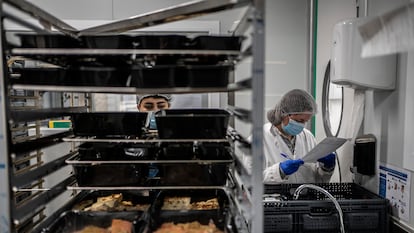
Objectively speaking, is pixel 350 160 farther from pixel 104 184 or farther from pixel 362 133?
pixel 104 184

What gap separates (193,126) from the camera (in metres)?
1.15

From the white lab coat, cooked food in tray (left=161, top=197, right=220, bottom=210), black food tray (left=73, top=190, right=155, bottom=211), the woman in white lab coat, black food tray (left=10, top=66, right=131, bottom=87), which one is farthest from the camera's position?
the white lab coat

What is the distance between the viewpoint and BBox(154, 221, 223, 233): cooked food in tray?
3.76ft

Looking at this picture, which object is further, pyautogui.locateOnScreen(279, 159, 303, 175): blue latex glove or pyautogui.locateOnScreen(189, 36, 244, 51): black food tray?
pyautogui.locateOnScreen(279, 159, 303, 175): blue latex glove

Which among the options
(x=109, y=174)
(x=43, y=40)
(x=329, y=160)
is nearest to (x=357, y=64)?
(x=329, y=160)

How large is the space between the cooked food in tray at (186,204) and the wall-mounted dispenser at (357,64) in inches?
37.9

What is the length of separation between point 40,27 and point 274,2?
83.5 inches

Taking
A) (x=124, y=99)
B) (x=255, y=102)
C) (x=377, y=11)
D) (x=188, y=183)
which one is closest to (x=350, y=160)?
(x=377, y=11)

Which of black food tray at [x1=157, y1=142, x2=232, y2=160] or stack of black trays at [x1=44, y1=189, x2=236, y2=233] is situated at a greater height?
black food tray at [x1=157, y1=142, x2=232, y2=160]

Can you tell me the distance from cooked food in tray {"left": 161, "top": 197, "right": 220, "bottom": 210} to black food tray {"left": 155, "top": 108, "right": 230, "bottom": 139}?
312mm

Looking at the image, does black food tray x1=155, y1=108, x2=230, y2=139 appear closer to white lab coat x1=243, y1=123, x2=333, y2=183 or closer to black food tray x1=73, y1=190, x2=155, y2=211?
black food tray x1=73, y1=190, x2=155, y2=211

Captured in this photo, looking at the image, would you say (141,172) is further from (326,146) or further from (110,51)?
(326,146)

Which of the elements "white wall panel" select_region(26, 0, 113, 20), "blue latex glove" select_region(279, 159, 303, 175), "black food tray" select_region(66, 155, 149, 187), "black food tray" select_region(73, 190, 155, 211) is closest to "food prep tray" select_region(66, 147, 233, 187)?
"black food tray" select_region(66, 155, 149, 187)

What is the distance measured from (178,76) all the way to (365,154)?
1293 millimetres
